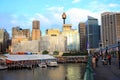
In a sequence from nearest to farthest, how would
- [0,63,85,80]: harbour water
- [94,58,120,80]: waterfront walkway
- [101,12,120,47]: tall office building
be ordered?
[94,58,120,80]: waterfront walkway
[0,63,85,80]: harbour water
[101,12,120,47]: tall office building

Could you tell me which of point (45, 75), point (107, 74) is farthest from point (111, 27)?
point (107, 74)

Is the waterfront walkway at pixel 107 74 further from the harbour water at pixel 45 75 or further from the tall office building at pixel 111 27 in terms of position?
the tall office building at pixel 111 27

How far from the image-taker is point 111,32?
595 ft

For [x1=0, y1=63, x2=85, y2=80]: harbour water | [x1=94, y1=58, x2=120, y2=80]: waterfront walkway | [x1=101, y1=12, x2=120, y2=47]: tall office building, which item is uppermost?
[x1=101, y1=12, x2=120, y2=47]: tall office building

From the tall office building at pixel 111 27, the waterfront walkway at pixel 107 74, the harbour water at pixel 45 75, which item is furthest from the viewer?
the tall office building at pixel 111 27

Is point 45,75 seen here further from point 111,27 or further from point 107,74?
point 111,27

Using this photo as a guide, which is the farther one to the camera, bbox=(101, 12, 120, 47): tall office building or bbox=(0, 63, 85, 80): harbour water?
bbox=(101, 12, 120, 47): tall office building

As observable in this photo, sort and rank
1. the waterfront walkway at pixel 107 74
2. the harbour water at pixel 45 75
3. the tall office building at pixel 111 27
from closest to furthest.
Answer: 1. the waterfront walkway at pixel 107 74
2. the harbour water at pixel 45 75
3. the tall office building at pixel 111 27

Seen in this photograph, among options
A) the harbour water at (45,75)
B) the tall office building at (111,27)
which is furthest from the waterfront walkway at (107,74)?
the tall office building at (111,27)

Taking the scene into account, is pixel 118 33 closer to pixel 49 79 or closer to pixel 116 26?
pixel 116 26

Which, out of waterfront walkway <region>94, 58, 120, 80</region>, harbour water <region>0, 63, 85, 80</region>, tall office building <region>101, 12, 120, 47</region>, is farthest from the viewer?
tall office building <region>101, 12, 120, 47</region>

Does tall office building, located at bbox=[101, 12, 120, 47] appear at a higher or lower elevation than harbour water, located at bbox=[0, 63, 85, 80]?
higher

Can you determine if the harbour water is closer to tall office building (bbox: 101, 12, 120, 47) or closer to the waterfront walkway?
the waterfront walkway

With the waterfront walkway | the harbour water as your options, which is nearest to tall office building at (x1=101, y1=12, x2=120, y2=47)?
the harbour water
